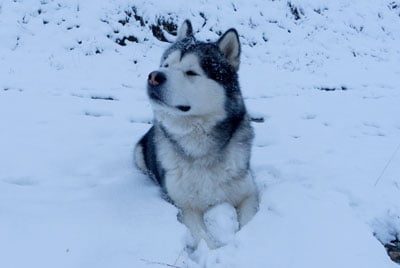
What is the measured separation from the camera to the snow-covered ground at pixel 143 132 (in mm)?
2955

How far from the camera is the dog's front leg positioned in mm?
3146

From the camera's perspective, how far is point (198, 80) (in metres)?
3.57

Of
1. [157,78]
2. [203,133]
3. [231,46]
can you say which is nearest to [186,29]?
[231,46]

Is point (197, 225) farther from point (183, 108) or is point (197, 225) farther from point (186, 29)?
point (186, 29)

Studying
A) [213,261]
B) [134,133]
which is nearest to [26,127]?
[134,133]

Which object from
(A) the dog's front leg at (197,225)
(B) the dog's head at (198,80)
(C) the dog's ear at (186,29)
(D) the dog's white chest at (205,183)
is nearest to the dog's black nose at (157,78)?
(B) the dog's head at (198,80)

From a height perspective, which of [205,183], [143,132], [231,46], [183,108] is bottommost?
[143,132]

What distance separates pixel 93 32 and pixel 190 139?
6265 mm

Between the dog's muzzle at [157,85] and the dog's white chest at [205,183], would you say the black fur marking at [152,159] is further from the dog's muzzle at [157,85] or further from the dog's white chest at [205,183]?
the dog's muzzle at [157,85]

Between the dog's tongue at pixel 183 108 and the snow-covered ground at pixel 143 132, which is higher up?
the dog's tongue at pixel 183 108

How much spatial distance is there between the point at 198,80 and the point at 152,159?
91 cm

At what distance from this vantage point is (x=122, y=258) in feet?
9.07

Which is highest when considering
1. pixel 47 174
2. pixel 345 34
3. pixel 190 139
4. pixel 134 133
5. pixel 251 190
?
pixel 190 139

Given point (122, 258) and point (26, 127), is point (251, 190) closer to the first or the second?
point (122, 258)
